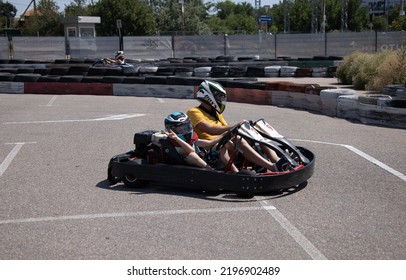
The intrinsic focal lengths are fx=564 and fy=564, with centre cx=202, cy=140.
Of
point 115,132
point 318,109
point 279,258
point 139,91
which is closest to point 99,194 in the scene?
point 279,258

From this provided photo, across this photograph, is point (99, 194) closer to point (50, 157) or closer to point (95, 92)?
point (50, 157)

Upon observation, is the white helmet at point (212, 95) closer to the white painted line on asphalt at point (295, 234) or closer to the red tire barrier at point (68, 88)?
the white painted line on asphalt at point (295, 234)

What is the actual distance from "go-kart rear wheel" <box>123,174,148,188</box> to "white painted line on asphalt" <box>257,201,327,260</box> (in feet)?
4.96

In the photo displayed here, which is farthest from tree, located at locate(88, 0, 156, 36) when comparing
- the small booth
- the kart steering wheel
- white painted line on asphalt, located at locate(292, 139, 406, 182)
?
the kart steering wheel

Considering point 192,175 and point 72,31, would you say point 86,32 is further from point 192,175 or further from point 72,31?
point 192,175

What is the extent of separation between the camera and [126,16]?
5225 cm

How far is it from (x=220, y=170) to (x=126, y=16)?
157 feet

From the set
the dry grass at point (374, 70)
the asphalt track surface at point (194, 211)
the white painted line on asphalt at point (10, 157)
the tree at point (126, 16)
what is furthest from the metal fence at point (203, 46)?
the white painted line on asphalt at point (10, 157)

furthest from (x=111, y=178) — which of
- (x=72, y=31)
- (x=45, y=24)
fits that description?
(x=45, y=24)

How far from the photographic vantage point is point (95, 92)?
19969 mm

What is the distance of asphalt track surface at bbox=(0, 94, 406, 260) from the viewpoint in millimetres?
4625

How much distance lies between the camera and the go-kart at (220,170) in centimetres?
601

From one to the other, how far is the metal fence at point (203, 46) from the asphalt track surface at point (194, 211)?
961 inches

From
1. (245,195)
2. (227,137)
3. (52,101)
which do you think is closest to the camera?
(245,195)
